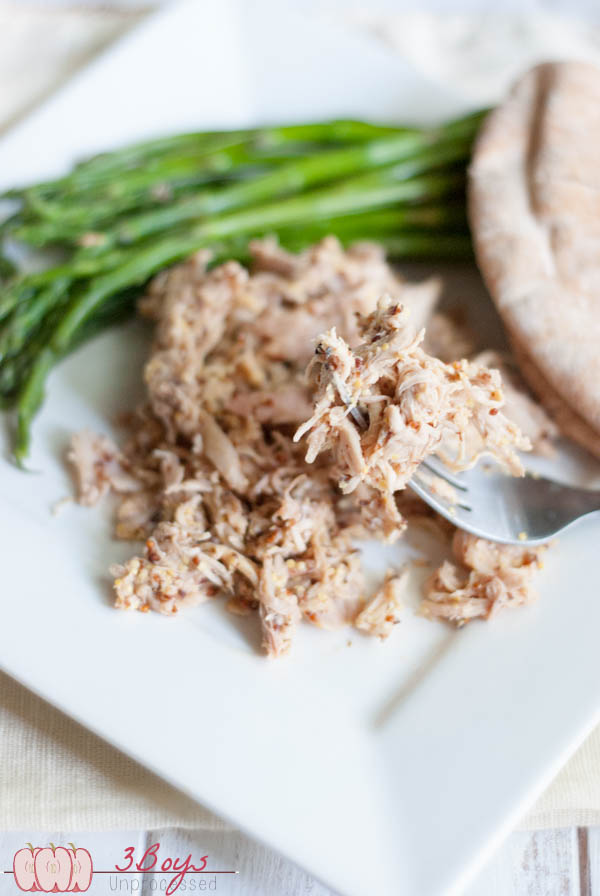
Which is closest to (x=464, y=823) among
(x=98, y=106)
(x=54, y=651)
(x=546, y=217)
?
(x=54, y=651)

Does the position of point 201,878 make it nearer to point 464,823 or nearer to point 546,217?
point 464,823

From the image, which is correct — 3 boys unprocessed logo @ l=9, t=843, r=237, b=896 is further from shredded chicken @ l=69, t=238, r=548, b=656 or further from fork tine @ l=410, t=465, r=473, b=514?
fork tine @ l=410, t=465, r=473, b=514

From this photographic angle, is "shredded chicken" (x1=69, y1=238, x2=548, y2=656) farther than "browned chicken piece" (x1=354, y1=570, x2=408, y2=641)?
No

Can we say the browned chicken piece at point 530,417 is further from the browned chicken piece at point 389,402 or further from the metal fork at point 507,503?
the browned chicken piece at point 389,402

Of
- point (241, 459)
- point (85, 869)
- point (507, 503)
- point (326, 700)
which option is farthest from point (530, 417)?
point (85, 869)

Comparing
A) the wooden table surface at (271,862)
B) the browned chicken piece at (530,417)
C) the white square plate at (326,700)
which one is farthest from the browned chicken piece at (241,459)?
the wooden table surface at (271,862)

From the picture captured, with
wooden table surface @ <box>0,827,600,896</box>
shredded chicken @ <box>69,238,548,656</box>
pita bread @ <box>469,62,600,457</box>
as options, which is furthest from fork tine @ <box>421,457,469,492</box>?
wooden table surface @ <box>0,827,600,896</box>

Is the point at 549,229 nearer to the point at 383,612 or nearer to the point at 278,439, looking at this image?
the point at 278,439
